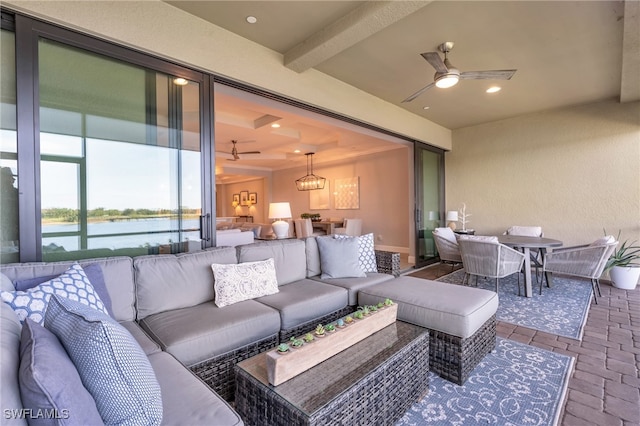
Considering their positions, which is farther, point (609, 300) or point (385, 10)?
point (609, 300)

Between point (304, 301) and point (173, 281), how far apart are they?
0.99 meters

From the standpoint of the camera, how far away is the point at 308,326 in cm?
231

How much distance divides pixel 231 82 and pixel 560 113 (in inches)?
216

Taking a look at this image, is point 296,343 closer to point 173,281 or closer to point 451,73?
point 173,281

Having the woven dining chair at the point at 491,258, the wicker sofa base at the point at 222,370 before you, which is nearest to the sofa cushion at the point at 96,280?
the wicker sofa base at the point at 222,370

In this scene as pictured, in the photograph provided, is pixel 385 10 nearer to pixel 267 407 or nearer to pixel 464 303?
pixel 464 303

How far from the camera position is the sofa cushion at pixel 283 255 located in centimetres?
262

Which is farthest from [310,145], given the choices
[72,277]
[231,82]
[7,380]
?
[7,380]

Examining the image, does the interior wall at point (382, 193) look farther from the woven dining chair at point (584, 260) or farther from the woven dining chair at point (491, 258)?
the woven dining chair at point (584, 260)

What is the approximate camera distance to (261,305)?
86.0 inches

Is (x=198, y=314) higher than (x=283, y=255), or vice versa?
(x=283, y=255)

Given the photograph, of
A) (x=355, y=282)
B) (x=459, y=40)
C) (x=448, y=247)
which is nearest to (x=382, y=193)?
(x=448, y=247)

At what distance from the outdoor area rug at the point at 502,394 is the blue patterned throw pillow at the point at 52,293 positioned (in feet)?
6.18

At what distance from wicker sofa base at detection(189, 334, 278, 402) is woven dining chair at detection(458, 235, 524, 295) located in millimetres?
3093
